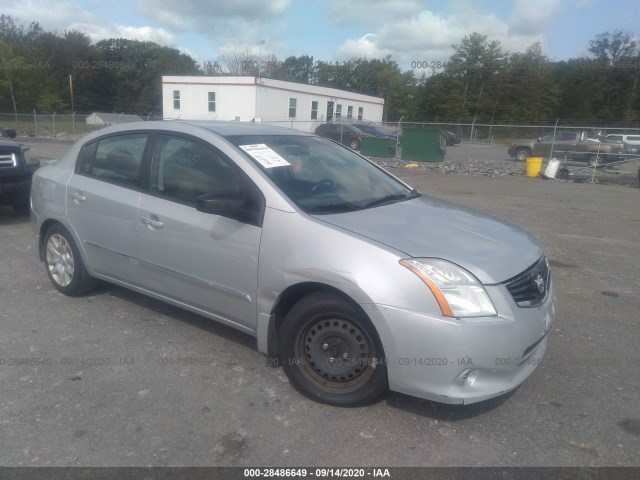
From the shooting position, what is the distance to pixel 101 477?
8.36 feet

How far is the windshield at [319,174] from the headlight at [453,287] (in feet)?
2.72

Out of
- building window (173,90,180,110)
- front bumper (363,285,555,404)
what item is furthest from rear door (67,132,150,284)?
building window (173,90,180,110)

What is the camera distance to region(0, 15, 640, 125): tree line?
53.4 metres

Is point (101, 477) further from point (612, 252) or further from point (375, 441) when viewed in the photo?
point (612, 252)

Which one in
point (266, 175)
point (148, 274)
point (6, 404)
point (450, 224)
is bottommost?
point (6, 404)

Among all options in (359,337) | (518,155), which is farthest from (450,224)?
(518,155)

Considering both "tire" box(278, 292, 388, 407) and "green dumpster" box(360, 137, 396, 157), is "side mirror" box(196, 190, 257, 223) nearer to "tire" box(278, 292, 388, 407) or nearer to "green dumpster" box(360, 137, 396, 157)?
"tire" box(278, 292, 388, 407)

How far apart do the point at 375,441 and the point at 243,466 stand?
0.72 metres

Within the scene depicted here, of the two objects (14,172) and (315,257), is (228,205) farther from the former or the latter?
(14,172)

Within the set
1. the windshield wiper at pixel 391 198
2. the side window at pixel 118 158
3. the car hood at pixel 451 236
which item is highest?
the side window at pixel 118 158

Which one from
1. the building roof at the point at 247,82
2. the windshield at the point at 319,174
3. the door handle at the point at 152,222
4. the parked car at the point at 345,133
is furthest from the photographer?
the building roof at the point at 247,82

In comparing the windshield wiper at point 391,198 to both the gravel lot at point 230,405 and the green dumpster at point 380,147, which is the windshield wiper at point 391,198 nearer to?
the gravel lot at point 230,405

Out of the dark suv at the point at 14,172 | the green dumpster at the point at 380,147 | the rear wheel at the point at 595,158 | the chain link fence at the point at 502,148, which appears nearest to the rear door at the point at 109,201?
the dark suv at the point at 14,172

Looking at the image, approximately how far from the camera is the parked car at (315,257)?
282 cm
